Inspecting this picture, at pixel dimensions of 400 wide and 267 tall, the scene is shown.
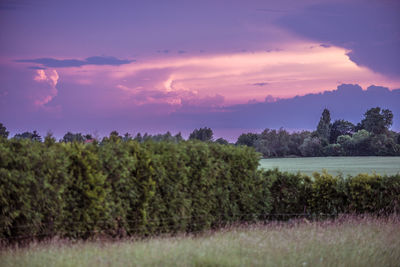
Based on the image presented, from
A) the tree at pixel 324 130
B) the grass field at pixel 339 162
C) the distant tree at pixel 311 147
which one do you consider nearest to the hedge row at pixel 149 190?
the grass field at pixel 339 162

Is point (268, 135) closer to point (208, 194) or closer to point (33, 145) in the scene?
point (208, 194)

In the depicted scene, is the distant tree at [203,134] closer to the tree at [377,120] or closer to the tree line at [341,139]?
the tree line at [341,139]

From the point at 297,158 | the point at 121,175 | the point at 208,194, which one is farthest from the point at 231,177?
the point at 297,158

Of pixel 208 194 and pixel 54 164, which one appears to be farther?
pixel 208 194

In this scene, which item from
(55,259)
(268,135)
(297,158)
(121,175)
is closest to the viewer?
(55,259)

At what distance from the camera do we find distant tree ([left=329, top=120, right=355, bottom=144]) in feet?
140

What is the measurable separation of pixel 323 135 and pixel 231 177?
3060 centimetres

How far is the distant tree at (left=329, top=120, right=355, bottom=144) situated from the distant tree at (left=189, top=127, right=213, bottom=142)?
30418 millimetres

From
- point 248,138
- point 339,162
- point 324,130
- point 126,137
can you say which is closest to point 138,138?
point 126,137

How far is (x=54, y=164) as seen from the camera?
928cm

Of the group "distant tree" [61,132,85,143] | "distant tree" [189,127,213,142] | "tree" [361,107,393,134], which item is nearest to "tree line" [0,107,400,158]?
"tree" [361,107,393,134]

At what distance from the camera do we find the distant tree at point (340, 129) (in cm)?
4272

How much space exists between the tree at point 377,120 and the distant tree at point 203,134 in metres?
31.4

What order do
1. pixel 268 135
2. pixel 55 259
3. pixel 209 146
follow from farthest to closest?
pixel 268 135 < pixel 209 146 < pixel 55 259
